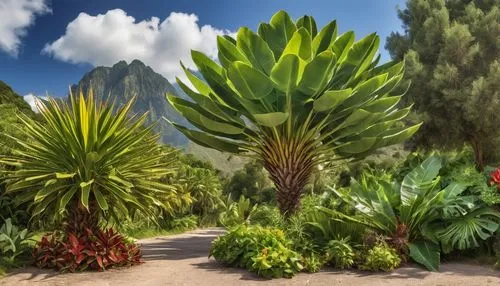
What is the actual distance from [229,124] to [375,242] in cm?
517

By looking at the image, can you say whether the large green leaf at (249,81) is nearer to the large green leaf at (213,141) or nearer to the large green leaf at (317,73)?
the large green leaf at (317,73)

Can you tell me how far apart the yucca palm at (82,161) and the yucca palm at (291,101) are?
3.12m

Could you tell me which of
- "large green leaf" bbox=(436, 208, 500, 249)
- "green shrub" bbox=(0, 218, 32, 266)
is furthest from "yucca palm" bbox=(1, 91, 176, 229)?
"large green leaf" bbox=(436, 208, 500, 249)

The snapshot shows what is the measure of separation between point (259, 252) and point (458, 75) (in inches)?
584

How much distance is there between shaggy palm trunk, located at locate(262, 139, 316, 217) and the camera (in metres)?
11.9

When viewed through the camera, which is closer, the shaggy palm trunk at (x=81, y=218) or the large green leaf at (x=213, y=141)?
the shaggy palm trunk at (x=81, y=218)

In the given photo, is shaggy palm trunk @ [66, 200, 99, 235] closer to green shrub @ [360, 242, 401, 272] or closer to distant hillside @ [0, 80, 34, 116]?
green shrub @ [360, 242, 401, 272]

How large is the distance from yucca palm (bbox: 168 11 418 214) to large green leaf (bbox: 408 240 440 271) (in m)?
3.66

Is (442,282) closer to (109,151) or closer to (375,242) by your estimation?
(375,242)

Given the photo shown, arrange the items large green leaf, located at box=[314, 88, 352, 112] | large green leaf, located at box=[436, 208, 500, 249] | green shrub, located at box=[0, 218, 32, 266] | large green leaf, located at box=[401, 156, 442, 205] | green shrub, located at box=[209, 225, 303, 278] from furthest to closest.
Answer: large green leaf, located at box=[314, 88, 352, 112]
large green leaf, located at box=[401, 156, 442, 205]
large green leaf, located at box=[436, 208, 500, 249]
green shrub, located at box=[0, 218, 32, 266]
green shrub, located at box=[209, 225, 303, 278]

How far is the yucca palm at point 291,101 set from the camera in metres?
11.0

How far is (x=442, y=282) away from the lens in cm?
727

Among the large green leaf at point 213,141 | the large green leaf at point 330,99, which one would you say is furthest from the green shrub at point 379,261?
the large green leaf at point 213,141

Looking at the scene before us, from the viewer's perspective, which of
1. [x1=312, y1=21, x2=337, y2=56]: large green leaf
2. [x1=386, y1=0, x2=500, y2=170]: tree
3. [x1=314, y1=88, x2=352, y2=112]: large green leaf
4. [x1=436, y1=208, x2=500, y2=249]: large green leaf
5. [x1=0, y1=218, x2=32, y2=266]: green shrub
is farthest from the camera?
[x1=386, y1=0, x2=500, y2=170]: tree
